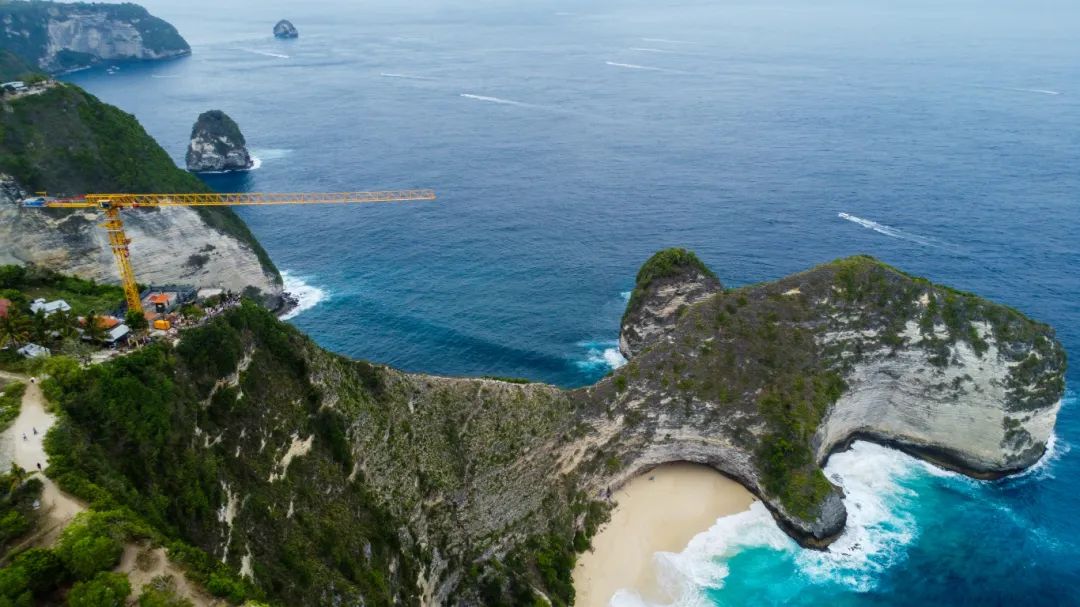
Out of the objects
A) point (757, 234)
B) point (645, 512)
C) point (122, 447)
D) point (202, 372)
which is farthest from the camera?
point (757, 234)

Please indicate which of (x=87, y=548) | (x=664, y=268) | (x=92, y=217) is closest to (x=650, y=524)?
(x=664, y=268)

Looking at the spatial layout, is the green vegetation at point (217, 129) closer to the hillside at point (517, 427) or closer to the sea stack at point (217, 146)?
the sea stack at point (217, 146)

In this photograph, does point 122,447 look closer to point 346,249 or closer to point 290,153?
point 346,249

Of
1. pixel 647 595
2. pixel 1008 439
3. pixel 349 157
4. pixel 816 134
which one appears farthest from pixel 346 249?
pixel 816 134

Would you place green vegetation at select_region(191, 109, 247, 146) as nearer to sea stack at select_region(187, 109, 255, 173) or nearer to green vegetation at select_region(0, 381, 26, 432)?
sea stack at select_region(187, 109, 255, 173)

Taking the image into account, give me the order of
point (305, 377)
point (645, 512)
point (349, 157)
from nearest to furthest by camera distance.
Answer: point (305, 377), point (645, 512), point (349, 157)

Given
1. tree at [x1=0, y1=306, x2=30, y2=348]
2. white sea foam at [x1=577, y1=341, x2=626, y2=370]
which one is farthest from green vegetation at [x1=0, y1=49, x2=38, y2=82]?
white sea foam at [x1=577, y1=341, x2=626, y2=370]

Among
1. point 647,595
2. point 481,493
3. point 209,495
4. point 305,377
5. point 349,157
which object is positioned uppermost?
point 349,157
